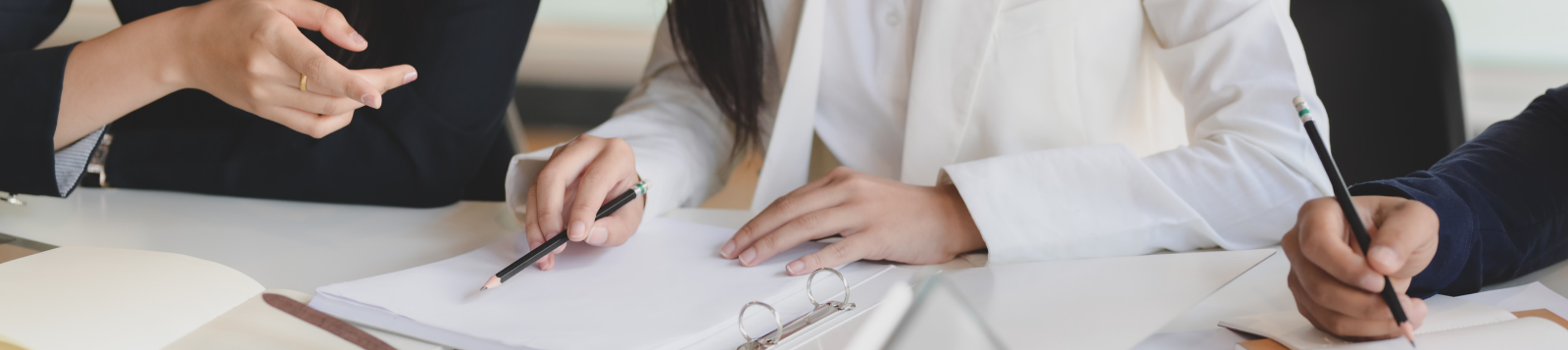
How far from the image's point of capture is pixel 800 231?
0.62 metres

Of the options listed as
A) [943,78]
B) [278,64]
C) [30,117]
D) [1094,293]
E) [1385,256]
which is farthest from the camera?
[943,78]

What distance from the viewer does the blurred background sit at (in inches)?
81.4

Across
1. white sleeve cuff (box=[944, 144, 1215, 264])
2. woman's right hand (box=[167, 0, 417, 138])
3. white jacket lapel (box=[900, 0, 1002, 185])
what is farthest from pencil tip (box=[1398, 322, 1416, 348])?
woman's right hand (box=[167, 0, 417, 138])

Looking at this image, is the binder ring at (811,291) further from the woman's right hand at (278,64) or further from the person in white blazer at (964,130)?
the woman's right hand at (278,64)

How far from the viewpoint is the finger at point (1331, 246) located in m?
0.40

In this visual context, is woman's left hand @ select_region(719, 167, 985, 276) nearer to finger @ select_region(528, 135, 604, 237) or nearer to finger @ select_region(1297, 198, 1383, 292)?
finger @ select_region(528, 135, 604, 237)

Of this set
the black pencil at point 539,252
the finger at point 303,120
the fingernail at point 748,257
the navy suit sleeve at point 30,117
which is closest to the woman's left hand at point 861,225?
the fingernail at point 748,257

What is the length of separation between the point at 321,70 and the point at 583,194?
0.66ft

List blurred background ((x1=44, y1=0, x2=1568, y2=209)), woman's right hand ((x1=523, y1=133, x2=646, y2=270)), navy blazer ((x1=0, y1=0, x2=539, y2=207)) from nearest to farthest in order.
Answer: woman's right hand ((x1=523, y1=133, x2=646, y2=270)) → navy blazer ((x1=0, y1=0, x2=539, y2=207)) → blurred background ((x1=44, y1=0, x2=1568, y2=209))

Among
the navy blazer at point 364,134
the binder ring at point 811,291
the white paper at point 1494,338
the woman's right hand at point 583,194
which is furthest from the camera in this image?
the navy blazer at point 364,134

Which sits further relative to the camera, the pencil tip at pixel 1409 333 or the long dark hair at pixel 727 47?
the long dark hair at pixel 727 47

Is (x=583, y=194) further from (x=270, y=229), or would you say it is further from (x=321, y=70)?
(x=270, y=229)

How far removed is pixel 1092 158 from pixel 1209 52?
16 centimetres

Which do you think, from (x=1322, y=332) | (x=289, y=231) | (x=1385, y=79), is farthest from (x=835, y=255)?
(x=1385, y=79)
